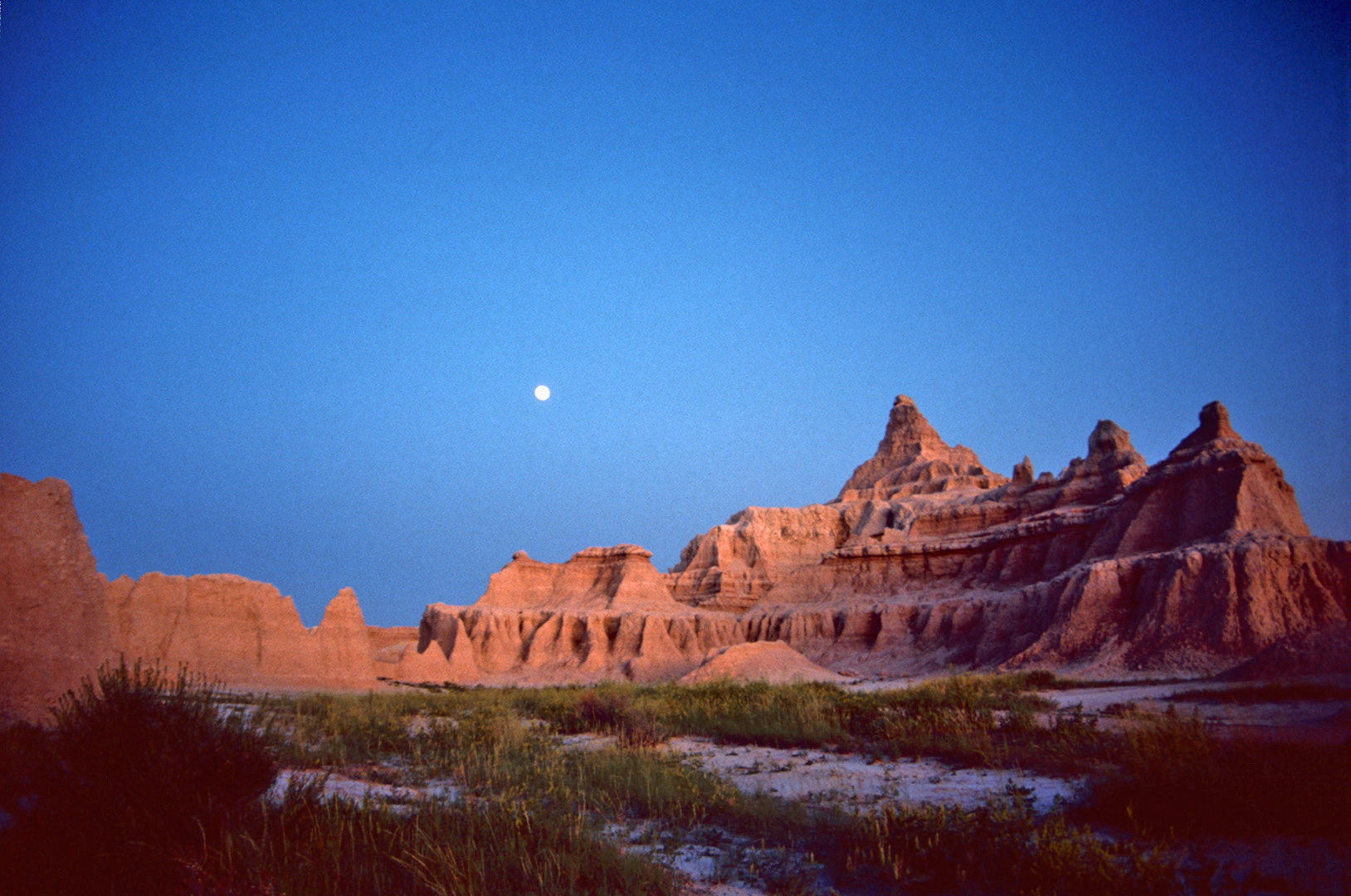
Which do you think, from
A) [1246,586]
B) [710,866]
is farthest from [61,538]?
[1246,586]

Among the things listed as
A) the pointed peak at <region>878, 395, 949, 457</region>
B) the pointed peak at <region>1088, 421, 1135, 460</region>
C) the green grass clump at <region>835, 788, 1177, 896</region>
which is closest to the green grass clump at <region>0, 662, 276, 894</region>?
the green grass clump at <region>835, 788, 1177, 896</region>

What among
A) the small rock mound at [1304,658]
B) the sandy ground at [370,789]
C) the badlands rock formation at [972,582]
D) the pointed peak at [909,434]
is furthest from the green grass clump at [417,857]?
the pointed peak at [909,434]

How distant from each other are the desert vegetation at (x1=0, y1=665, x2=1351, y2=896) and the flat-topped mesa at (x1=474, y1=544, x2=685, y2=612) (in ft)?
166

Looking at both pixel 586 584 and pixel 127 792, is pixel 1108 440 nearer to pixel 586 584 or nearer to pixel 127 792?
pixel 586 584

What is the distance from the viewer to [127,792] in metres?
4.98

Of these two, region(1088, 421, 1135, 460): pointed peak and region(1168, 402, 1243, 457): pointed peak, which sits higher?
region(1088, 421, 1135, 460): pointed peak

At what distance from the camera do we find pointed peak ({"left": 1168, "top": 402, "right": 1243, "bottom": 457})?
34.5 m

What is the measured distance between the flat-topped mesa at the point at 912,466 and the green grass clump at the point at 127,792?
234 feet

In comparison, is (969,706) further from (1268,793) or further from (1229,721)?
(1268,793)

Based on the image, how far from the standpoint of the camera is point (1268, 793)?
5.64 meters

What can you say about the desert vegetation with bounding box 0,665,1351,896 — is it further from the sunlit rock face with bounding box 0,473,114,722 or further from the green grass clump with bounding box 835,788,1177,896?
the sunlit rock face with bounding box 0,473,114,722

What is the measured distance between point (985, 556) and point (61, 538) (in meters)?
49.0

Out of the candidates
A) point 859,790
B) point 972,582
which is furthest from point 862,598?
point 859,790

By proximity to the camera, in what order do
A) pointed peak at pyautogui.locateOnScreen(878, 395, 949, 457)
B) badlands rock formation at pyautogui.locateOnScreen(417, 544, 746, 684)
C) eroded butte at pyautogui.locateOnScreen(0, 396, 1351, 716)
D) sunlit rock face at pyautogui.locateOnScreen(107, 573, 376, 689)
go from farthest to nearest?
pointed peak at pyautogui.locateOnScreen(878, 395, 949, 457) → badlands rock formation at pyautogui.locateOnScreen(417, 544, 746, 684) → sunlit rock face at pyautogui.locateOnScreen(107, 573, 376, 689) → eroded butte at pyautogui.locateOnScreen(0, 396, 1351, 716)
